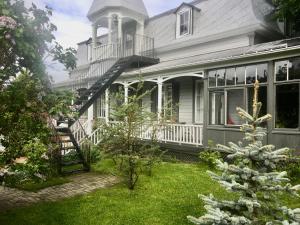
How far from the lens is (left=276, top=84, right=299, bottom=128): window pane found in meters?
10.3

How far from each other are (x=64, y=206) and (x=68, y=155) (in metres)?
4.43

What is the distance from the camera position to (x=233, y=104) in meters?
12.2

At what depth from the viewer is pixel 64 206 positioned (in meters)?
7.46

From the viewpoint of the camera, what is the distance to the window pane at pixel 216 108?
12388mm

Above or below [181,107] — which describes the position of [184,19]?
above

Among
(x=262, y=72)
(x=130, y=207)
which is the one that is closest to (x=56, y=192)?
(x=130, y=207)

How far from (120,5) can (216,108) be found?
33.6 ft

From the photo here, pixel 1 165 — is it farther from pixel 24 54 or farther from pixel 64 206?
pixel 64 206

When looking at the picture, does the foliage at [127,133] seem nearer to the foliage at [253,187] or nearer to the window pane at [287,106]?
the foliage at [253,187]

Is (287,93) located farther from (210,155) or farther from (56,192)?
(56,192)

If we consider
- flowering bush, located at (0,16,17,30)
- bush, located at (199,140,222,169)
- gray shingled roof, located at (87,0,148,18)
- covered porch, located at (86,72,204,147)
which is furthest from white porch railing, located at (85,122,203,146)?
gray shingled roof, located at (87,0,148,18)

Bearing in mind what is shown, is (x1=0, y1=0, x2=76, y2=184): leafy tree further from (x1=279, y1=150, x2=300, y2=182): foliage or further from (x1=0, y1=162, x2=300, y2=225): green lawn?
(x1=279, y1=150, x2=300, y2=182): foliage

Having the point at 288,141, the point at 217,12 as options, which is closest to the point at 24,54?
the point at 288,141

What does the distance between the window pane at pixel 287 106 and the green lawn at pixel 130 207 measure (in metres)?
3.36
